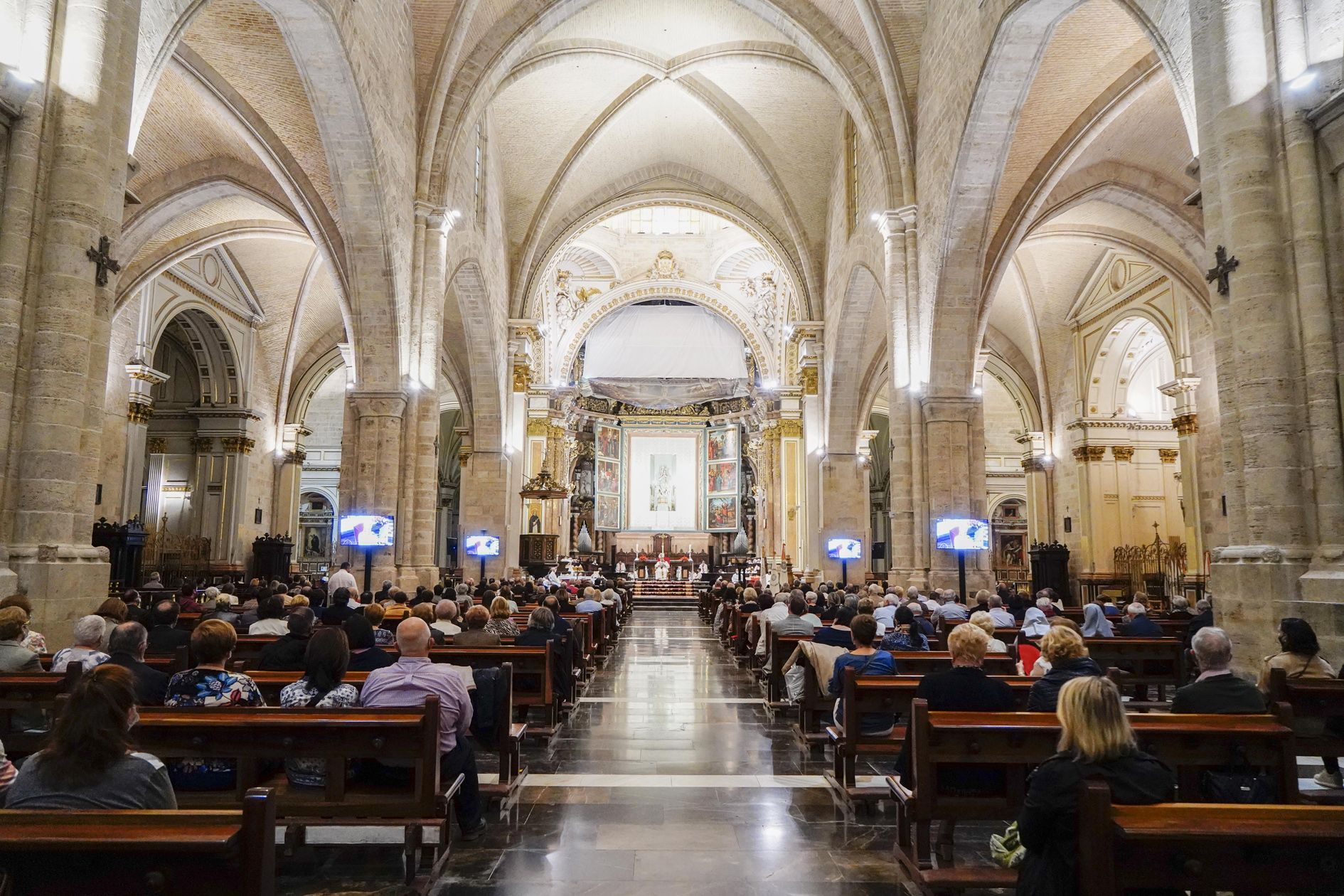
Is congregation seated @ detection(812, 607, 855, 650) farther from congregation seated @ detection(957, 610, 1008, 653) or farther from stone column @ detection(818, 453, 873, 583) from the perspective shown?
stone column @ detection(818, 453, 873, 583)

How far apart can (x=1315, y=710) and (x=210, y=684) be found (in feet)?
15.9

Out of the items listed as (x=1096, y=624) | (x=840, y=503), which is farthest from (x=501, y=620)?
(x=840, y=503)

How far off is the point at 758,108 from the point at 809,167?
6.19ft

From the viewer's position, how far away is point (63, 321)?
5.66 metres

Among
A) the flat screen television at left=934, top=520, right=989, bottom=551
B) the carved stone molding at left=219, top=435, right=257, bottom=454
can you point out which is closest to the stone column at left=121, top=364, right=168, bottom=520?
the carved stone molding at left=219, top=435, right=257, bottom=454

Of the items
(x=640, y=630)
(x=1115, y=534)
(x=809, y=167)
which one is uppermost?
(x=809, y=167)

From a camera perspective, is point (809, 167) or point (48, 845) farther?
point (809, 167)

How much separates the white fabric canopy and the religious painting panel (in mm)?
4803

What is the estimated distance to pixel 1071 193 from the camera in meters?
15.8

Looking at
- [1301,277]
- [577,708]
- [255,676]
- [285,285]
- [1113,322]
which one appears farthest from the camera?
[285,285]

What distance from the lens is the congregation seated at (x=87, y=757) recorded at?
227cm

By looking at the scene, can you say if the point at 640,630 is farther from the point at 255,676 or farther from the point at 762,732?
the point at 255,676

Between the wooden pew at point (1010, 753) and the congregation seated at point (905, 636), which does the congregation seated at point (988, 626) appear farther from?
the wooden pew at point (1010, 753)

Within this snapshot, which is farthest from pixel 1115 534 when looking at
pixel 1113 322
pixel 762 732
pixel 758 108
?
pixel 762 732
